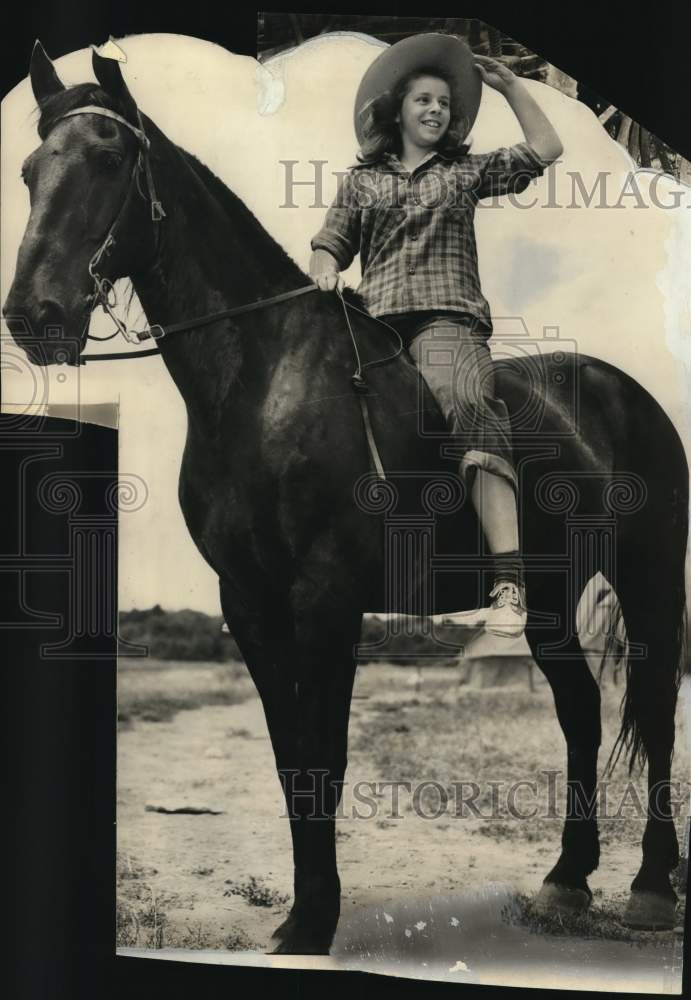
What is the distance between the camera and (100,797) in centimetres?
516

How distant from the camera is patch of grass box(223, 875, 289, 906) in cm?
499

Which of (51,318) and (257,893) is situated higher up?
(51,318)

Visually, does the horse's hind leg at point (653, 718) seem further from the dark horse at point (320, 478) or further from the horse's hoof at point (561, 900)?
the horse's hoof at point (561, 900)

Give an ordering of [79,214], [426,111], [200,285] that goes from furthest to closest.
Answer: [426,111], [200,285], [79,214]

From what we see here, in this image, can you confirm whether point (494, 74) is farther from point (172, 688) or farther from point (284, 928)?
point (284, 928)

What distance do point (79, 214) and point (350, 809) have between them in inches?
83.8

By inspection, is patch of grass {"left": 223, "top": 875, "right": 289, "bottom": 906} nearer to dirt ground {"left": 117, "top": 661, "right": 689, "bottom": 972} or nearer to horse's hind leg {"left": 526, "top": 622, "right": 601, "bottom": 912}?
dirt ground {"left": 117, "top": 661, "right": 689, "bottom": 972}

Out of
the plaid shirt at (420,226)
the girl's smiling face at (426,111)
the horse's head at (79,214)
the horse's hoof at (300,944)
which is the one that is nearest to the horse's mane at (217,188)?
the horse's head at (79,214)

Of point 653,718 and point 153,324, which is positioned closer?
point 153,324

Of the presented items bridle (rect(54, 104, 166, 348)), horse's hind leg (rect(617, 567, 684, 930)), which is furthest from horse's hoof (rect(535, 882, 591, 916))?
bridle (rect(54, 104, 166, 348))

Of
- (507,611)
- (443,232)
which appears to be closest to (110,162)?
(443,232)

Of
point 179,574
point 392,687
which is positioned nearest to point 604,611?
point 392,687

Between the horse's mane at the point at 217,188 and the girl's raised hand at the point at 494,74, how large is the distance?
2.76 feet

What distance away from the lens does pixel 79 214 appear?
466 centimetres
